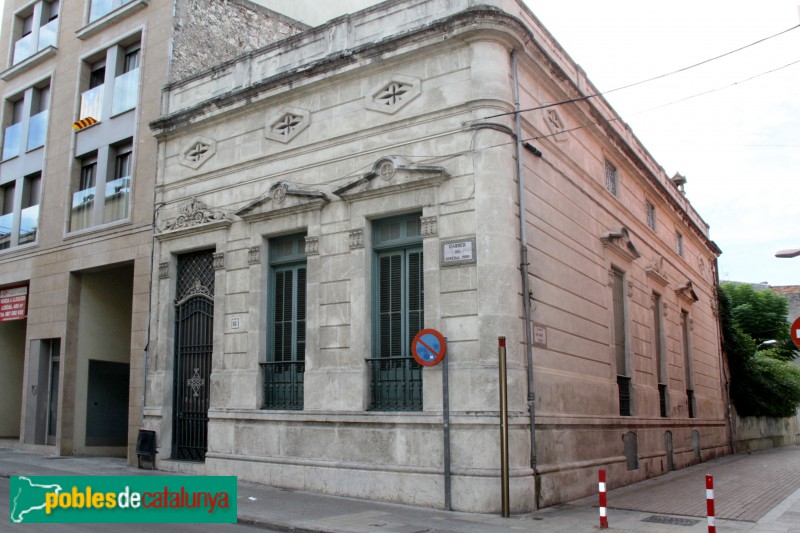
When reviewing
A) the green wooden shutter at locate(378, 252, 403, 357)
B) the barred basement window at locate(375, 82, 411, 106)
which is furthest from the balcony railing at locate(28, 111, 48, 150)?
the green wooden shutter at locate(378, 252, 403, 357)

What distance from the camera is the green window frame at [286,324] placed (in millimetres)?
14570

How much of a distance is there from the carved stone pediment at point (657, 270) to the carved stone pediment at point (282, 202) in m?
10.2

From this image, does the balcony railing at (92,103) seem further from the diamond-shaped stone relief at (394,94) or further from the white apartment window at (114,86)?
the diamond-shaped stone relief at (394,94)

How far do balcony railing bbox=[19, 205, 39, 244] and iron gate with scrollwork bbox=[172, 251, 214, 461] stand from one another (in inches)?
293

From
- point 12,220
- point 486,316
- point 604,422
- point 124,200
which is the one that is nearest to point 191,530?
point 486,316

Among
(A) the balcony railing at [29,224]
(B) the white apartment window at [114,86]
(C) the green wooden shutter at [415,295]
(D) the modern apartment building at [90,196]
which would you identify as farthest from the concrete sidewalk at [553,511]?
(B) the white apartment window at [114,86]

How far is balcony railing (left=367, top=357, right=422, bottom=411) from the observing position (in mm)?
12870

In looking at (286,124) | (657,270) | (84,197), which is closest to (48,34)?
(84,197)

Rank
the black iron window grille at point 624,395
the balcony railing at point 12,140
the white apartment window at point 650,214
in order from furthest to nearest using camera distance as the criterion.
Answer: the balcony railing at point 12,140
the white apartment window at point 650,214
the black iron window grille at point 624,395

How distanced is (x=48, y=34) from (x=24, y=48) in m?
1.49

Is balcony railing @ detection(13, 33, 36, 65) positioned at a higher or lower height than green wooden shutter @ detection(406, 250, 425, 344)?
higher

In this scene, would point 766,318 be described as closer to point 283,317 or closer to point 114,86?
point 283,317

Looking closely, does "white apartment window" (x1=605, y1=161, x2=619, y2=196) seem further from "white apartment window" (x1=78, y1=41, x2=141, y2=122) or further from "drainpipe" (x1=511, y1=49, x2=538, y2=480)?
"white apartment window" (x1=78, y1=41, x2=141, y2=122)

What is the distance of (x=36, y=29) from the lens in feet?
75.4
